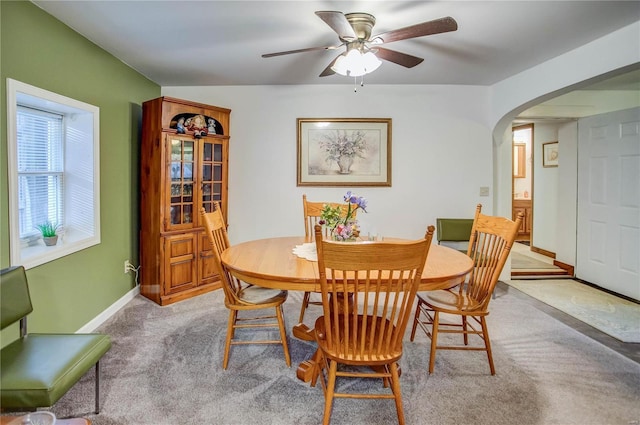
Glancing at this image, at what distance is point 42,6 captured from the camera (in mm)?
2260

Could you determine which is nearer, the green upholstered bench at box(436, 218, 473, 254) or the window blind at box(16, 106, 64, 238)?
the window blind at box(16, 106, 64, 238)

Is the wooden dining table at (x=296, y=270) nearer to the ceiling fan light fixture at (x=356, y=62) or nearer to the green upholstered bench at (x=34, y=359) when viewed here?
the green upholstered bench at (x=34, y=359)

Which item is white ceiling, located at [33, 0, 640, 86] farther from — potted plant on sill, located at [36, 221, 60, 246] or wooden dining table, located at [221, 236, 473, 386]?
wooden dining table, located at [221, 236, 473, 386]

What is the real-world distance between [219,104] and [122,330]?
2601mm

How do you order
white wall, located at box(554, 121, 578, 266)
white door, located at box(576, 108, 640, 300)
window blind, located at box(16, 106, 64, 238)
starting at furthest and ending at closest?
white wall, located at box(554, 121, 578, 266) → white door, located at box(576, 108, 640, 300) → window blind, located at box(16, 106, 64, 238)

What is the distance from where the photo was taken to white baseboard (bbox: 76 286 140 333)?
281 cm

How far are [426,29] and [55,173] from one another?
9.12ft

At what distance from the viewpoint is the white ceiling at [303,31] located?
89.0 inches

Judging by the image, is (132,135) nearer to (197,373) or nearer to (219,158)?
(219,158)

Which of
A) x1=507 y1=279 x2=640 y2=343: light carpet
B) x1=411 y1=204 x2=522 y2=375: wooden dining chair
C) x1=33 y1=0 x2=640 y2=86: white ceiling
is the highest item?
x1=33 y1=0 x2=640 y2=86: white ceiling

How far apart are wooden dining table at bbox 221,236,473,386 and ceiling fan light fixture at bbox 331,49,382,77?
1.27 m

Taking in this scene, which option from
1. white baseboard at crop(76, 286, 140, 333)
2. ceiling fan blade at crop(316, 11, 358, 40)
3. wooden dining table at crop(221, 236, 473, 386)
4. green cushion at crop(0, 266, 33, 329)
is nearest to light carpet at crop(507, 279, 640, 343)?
wooden dining table at crop(221, 236, 473, 386)

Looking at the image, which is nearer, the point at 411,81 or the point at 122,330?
the point at 122,330

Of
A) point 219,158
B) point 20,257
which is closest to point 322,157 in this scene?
point 219,158
